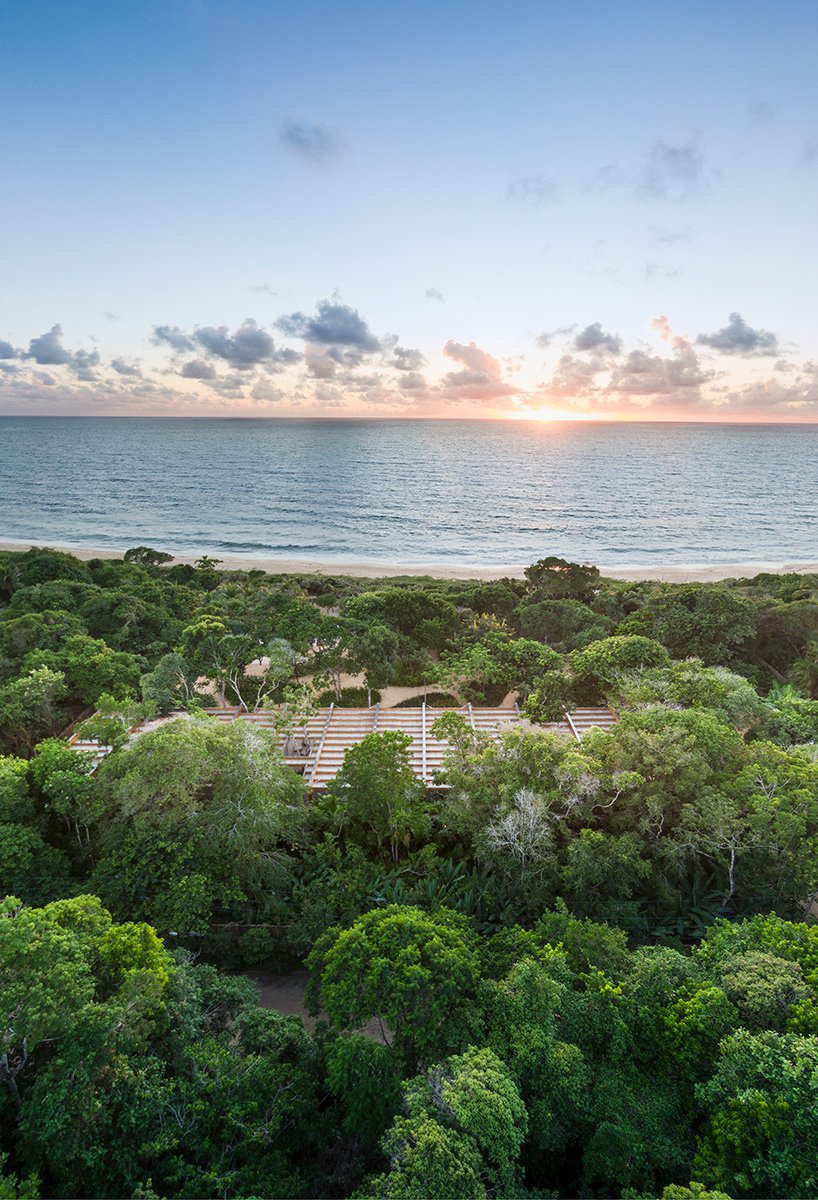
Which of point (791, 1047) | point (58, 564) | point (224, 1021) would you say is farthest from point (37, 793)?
point (58, 564)

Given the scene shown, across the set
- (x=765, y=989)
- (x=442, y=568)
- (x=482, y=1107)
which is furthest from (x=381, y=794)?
(x=442, y=568)

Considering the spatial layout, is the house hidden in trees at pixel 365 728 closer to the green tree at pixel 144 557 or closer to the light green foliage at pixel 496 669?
the light green foliage at pixel 496 669

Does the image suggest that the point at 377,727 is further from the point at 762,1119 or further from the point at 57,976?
the point at 762,1119

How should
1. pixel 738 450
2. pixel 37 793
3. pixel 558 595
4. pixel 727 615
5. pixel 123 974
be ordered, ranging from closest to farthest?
pixel 123 974
pixel 37 793
pixel 727 615
pixel 558 595
pixel 738 450

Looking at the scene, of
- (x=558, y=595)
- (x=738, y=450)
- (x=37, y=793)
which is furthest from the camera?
(x=738, y=450)

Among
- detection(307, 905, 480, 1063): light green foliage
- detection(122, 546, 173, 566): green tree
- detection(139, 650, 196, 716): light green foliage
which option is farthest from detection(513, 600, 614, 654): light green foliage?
detection(122, 546, 173, 566): green tree

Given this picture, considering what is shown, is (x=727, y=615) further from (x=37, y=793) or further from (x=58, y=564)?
(x=58, y=564)
